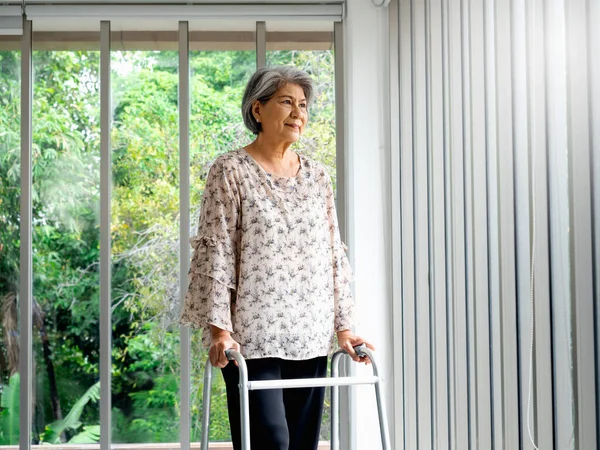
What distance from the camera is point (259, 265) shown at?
2160 millimetres

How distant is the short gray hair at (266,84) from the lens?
227cm

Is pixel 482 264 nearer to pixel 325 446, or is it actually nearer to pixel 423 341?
pixel 423 341

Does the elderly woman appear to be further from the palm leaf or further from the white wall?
the palm leaf

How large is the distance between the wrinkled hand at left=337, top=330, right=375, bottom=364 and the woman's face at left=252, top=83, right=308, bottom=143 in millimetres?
586

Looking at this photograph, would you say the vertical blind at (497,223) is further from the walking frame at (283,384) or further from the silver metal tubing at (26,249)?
the silver metal tubing at (26,249)

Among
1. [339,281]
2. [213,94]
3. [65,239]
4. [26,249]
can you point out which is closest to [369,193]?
[213,94]

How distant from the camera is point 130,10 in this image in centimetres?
340

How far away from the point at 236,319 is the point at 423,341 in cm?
82

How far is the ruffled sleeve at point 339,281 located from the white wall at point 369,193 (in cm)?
85

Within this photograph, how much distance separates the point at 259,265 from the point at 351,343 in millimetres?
352

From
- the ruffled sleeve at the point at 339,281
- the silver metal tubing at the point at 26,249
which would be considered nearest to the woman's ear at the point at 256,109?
the ruffled sleeve at the point at 339,281

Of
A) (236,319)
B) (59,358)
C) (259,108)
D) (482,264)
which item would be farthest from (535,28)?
(59,358)

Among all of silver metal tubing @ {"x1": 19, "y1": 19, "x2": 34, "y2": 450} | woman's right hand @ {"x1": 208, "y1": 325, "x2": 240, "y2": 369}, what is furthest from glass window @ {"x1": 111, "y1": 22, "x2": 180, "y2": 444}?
woman's right hand @ {"x1": 208, "y1": 325, "x2": 240, "y2": 369}

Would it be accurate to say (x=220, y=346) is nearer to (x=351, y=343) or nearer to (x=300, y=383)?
(x=300, y=383)
